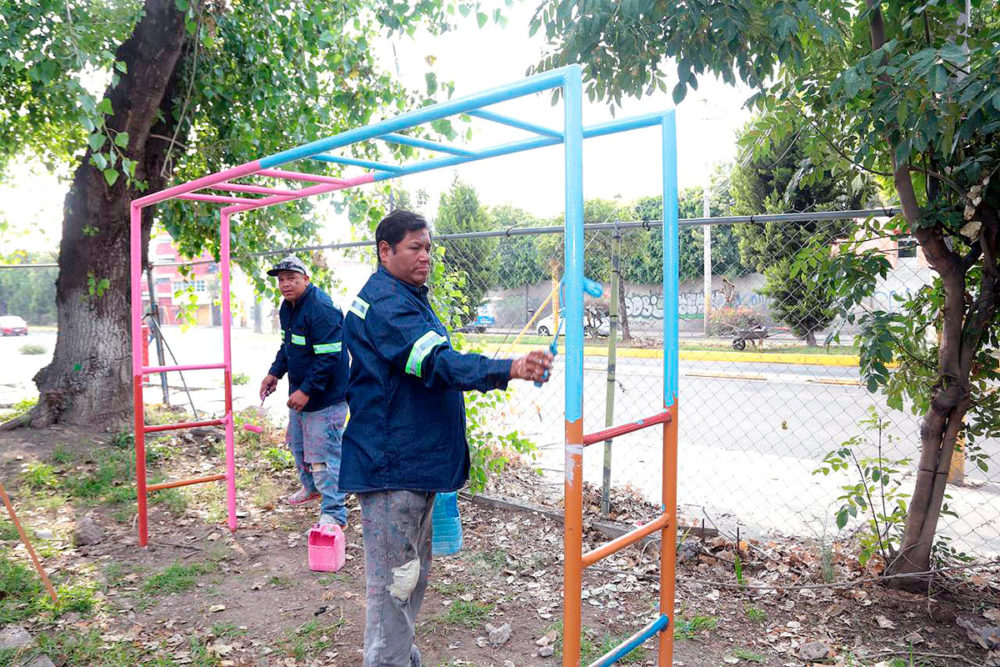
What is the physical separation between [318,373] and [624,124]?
2.65m

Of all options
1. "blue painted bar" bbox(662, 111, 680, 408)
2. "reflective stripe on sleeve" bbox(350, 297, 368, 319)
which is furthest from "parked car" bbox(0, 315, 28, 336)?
"blue painted bar" bbox(662, 111, 680, 408)

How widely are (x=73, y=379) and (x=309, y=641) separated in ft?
15.3

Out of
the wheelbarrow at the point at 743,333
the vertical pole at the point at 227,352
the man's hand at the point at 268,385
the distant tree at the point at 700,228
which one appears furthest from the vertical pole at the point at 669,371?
the distant tree at the point at 700,228

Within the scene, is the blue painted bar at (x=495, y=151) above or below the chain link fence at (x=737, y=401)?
above

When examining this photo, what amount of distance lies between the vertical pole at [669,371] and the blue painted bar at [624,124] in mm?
40

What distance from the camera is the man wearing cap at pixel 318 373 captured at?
4.41m

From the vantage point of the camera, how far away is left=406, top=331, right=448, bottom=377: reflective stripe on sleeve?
2.12m

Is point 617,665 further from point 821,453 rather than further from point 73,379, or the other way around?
point 73,379

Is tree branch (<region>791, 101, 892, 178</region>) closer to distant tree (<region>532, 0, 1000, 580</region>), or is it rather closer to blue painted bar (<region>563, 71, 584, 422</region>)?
distant tree (<region>532, 0, 1000, 580</region>)

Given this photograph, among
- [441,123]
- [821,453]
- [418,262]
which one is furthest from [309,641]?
[821,453]

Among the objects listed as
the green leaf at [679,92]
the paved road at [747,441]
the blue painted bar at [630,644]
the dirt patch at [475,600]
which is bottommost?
the dirt patch at [475,600]

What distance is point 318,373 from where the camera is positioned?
4.38m

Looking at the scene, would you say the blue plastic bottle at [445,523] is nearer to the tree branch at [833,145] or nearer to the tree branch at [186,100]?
the tree branch at [833,145]

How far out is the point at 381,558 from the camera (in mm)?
2332
